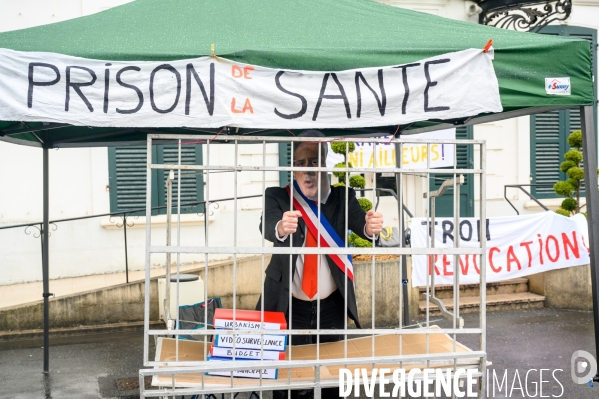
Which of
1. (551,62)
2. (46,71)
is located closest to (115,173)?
(46,71)

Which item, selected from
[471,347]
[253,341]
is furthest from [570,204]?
[253,341]

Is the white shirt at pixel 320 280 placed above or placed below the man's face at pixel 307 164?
below

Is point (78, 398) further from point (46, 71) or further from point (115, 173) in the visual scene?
point (115, 173)

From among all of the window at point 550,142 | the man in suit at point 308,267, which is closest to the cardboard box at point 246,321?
the man in suit at point 308,267

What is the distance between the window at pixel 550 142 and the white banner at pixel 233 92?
8538mm

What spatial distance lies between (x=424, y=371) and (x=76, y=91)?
2517 mm

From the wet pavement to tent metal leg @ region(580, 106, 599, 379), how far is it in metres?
1.48

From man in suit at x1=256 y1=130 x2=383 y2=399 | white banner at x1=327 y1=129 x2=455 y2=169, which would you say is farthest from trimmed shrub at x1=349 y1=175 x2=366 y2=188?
man in suit at x1=256 y1=130 x2=383 y2=399

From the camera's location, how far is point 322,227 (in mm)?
4254

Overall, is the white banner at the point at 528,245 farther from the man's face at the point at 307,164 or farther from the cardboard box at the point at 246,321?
the cardboard box at the point at 246,321

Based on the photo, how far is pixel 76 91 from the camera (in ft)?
12.6

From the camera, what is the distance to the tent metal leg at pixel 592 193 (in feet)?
15.6

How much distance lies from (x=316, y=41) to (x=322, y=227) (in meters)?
1.15

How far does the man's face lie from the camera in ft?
14.0
